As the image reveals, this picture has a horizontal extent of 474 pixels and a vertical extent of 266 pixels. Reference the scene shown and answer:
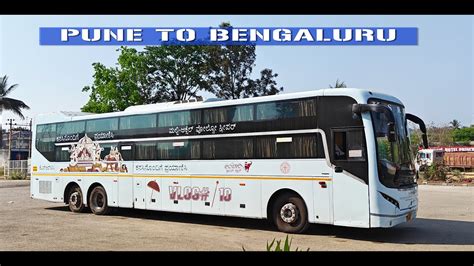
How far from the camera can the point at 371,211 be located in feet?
31.4

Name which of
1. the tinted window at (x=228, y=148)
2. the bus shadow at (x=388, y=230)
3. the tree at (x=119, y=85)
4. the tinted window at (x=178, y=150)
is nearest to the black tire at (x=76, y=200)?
the bus shadow at (x=388, y=230)

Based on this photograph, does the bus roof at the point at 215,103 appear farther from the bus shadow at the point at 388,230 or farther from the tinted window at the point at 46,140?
the bus shadow at the point at 388,230

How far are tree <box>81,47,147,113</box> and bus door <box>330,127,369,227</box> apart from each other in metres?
20.7

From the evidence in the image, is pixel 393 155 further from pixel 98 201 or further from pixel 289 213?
pixel 98 201

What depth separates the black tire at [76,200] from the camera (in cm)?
1537

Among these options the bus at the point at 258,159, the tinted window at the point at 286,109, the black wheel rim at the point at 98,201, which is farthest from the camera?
the black wheel rim at the point at 98,201

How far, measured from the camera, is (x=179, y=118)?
12969 millimetres

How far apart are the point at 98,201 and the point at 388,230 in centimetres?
883

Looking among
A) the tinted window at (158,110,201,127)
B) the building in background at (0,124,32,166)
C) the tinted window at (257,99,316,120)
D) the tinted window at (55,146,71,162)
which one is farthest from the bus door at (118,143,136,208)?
the building in background at (0,124,32,166)

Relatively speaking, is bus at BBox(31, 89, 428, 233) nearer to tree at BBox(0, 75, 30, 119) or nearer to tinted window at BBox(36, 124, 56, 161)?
tinted window at BBox(36, 124, 56, 161)

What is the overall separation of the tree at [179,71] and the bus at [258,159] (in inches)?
675
